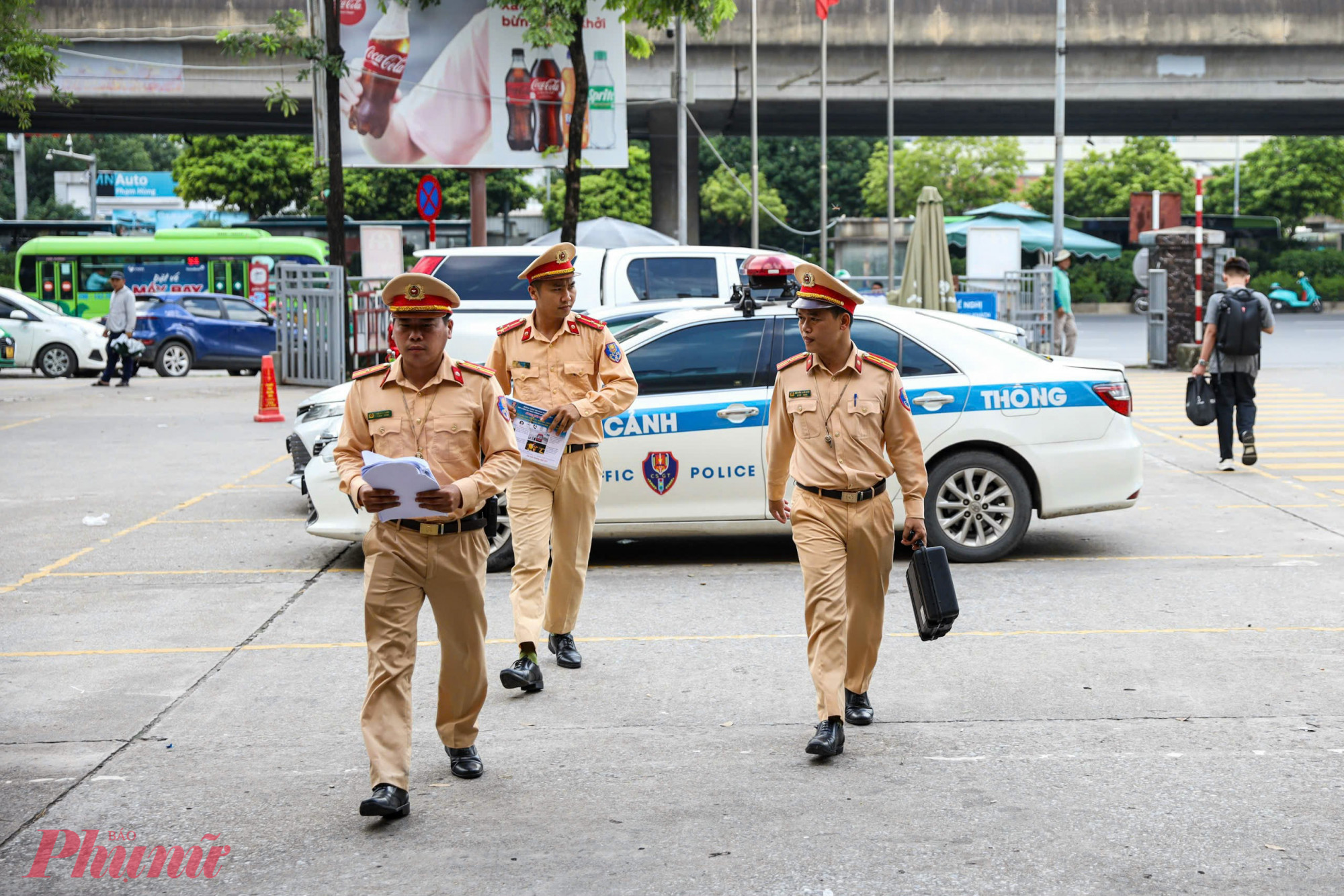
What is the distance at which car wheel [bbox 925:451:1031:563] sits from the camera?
354 inches

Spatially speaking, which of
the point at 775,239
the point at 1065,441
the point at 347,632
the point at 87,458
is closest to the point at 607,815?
the point at 347,632

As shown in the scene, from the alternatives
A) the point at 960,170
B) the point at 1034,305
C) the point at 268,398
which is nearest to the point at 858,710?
the point at 268,398

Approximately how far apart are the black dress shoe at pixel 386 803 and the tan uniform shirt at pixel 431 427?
885 mm

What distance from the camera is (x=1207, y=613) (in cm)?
768

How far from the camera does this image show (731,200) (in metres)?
69.8

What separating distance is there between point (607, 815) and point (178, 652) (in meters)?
3.19

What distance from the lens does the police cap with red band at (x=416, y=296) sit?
15.7ft

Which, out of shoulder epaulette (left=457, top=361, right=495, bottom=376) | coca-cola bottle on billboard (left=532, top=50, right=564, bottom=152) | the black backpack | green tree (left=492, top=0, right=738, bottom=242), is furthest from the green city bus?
shoulder epaulette (left=457, top=361, right=495, bottom=376)

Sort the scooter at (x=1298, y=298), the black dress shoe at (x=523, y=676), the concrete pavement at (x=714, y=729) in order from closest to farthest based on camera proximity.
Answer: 1. the concrete pavement at (x=714, y=729)
2. the black dress shoe at (x=523, y=676)
3. the scooter at (x=1298, y=298)

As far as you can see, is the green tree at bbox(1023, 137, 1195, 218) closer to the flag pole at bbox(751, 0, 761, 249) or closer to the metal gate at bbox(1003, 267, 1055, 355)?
the flag pole at bbox(751, 0, 761, 249)

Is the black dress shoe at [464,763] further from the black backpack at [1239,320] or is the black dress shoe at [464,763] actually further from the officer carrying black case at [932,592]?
the black backpack at [1239,320]

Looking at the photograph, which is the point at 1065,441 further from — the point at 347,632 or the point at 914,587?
the point at 347,632

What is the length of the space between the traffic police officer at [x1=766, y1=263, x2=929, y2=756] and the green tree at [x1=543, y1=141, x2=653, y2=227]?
220 feet

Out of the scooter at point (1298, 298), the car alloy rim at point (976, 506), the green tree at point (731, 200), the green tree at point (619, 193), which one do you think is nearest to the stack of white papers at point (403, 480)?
the car alloy rim at point (976, 506)
